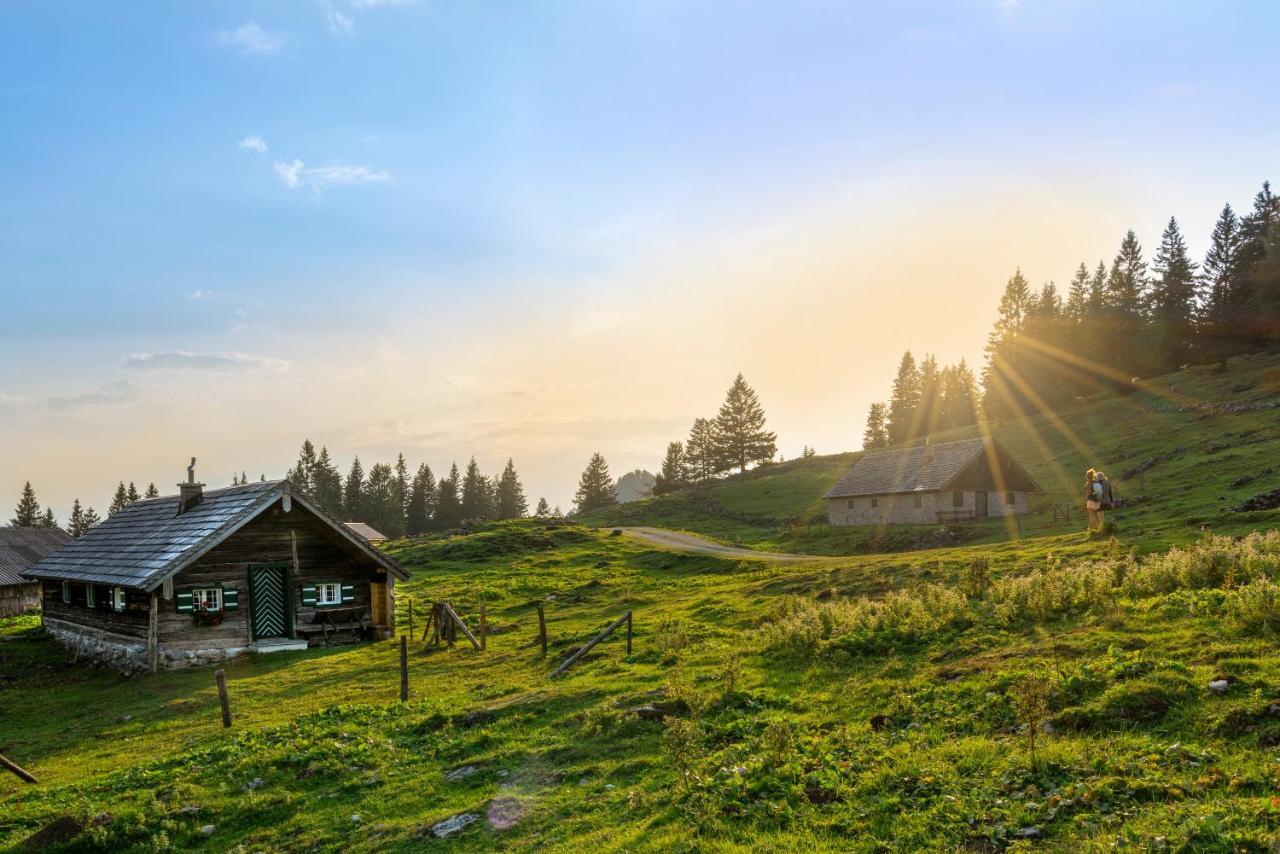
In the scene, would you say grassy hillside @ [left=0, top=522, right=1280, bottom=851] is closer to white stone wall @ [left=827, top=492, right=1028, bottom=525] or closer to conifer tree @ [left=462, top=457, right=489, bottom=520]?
white stone wall @ [left=827, top=492, right=1028, bottom=525]

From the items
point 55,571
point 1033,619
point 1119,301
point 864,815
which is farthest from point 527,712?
point 1119,301

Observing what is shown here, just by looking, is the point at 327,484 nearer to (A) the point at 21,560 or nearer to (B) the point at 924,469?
(A) the point at 21,560

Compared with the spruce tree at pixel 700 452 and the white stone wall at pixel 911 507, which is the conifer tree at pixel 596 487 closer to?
the spruce tree at pixel 700 452

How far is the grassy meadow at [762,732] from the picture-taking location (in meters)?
8.84

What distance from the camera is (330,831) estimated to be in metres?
11.6

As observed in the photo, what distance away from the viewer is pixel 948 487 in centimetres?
5812

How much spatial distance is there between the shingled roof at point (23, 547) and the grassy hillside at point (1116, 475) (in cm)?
5583

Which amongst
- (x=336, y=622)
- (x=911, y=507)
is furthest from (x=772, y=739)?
(x=911, y=507)

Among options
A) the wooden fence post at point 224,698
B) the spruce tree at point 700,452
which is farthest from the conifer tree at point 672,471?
the wooden fence post at point 224,698

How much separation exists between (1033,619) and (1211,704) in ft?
20.5

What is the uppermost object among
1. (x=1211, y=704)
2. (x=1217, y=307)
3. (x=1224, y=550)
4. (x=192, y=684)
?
(x=1217, y=307)

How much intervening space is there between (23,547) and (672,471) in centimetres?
8627

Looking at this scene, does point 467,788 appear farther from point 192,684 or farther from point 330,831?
point 192,684

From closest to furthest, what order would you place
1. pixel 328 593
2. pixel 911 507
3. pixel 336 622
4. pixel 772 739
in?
pixel 772 739, pixel 336 622, pixel 328 593, pixel 911 507
